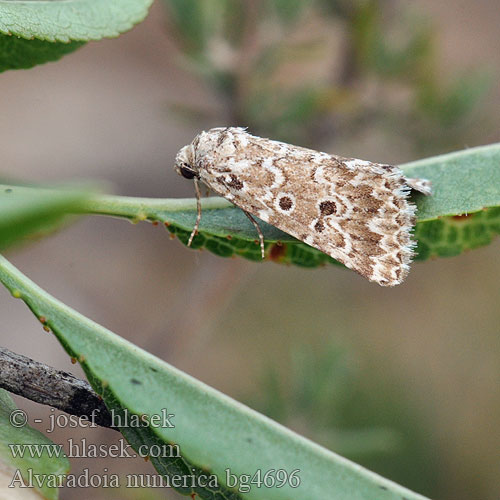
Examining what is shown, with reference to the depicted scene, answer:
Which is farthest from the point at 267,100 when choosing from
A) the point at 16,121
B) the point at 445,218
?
the point at 16,121

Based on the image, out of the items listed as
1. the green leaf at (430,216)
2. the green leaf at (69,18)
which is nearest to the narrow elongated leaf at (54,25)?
the green leaf at (69,18)

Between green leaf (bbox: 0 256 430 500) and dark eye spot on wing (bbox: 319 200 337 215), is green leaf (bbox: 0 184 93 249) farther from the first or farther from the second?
dark eye spot on wing (bbox: 319 200 337 215)

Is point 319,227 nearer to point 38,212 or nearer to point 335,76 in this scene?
point 38,212

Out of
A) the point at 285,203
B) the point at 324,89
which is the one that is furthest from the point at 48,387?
the point at 324,89

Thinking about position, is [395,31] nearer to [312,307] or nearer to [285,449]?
[285,449]

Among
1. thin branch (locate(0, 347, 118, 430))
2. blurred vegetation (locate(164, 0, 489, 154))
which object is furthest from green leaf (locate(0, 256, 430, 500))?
blurred vegetation (locate(164, 0, 489, 154))

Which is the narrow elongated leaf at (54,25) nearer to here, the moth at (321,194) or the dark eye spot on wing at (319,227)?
the moth at (321,194)
